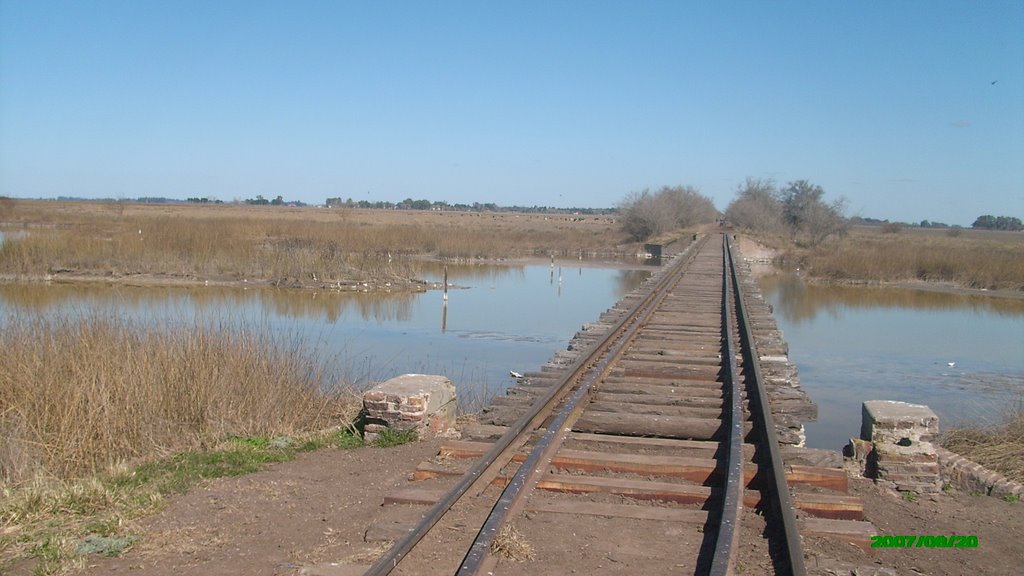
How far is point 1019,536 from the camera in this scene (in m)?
6.03

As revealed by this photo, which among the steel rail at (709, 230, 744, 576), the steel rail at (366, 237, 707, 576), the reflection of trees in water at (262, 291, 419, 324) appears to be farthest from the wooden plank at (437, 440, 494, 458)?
the reflection of trees in water at (262, 291, 419, 324)

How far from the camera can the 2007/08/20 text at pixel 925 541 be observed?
499 centimetres

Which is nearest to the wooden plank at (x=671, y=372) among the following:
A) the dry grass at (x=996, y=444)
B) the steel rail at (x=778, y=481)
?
the steel rail at (x=778, y=481)

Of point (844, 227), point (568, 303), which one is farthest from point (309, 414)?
point (844, 227)

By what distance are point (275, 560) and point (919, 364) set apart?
60.0ft

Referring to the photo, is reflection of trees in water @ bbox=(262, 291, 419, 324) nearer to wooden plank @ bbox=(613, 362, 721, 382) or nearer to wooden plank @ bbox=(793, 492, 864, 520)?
wooden plank @ bbox=(613, 362, 721, 382)

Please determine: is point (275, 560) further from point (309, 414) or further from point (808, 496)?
point (309, 414)

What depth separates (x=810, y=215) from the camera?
225 feet

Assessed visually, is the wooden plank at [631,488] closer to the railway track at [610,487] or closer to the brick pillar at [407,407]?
the railway track at [610,487]

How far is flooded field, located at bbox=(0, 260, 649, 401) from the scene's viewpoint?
15.1 meters

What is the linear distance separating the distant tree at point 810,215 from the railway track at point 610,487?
56.9 m

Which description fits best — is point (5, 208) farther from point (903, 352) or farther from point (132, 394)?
point (132, 394)

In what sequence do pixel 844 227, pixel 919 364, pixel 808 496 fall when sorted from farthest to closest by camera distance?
pixel 844 227 < pixel 919 364 < pixel 808 496

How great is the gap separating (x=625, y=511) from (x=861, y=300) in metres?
32.6
